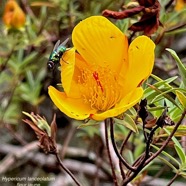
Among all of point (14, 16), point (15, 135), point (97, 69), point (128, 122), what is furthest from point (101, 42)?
point (15, 135)

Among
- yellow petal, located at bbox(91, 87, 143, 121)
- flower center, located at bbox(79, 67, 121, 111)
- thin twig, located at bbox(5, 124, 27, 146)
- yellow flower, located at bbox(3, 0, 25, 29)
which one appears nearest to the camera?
yellow petal, located at bbox(91, 87, 143, 121)

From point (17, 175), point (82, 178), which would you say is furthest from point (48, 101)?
point (82, 178)

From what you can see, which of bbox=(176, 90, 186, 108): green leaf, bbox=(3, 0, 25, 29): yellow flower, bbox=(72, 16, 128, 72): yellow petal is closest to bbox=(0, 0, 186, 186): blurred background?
bbox=(3, 0, 25, 29): yellow flower

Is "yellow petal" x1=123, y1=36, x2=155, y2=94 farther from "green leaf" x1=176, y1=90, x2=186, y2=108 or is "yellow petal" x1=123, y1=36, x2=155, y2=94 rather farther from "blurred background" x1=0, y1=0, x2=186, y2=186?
"blurred background" x1=0, y1=0, x2=186, y2=186

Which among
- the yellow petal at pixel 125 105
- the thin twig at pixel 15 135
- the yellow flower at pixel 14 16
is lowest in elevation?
the thin twig at pixel 15 135

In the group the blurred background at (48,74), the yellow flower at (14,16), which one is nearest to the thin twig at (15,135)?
the blurred background at (48,74)

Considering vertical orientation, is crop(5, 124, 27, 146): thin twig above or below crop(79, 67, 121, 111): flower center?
below

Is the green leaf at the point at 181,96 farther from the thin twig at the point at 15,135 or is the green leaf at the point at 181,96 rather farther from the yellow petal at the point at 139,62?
the thin twig at the point at 15,135
